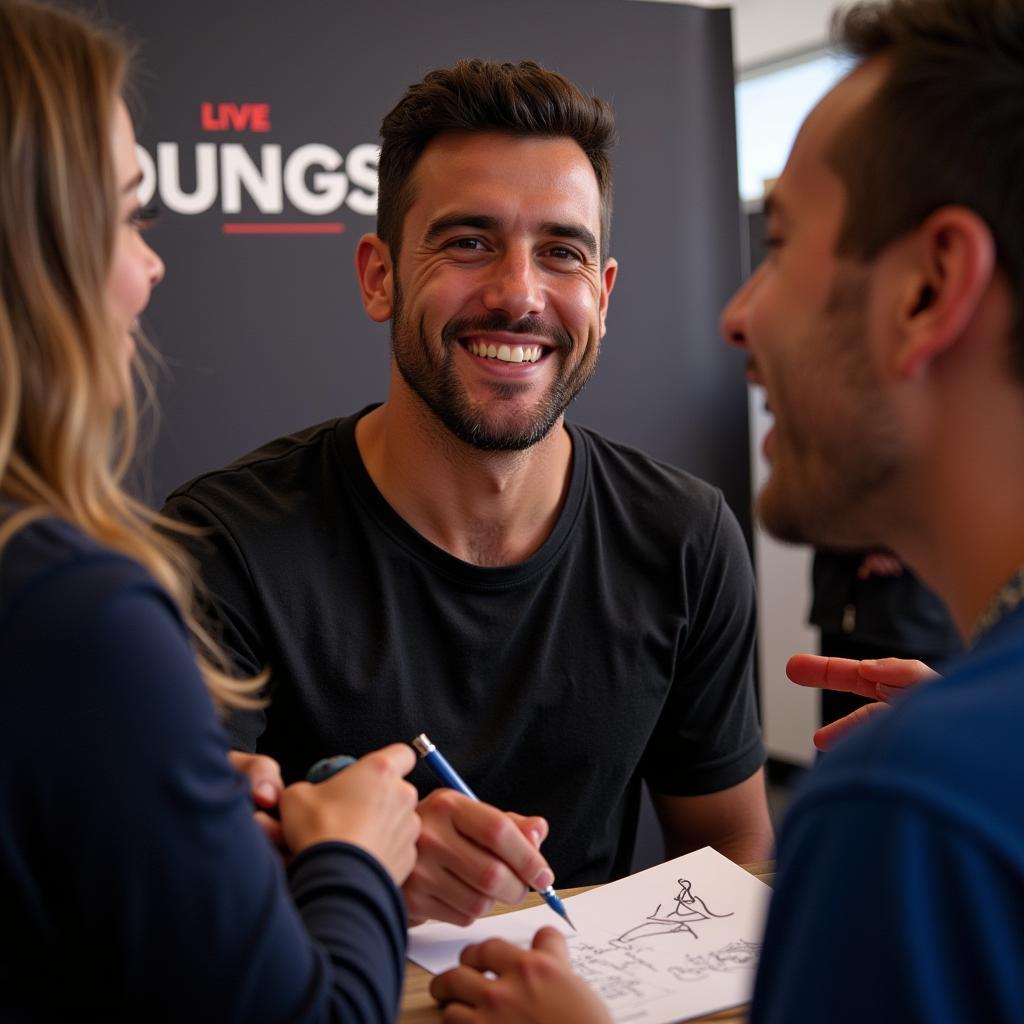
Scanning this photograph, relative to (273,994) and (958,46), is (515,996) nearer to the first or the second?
(273,994)

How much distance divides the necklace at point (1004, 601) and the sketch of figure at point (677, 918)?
0.51 m

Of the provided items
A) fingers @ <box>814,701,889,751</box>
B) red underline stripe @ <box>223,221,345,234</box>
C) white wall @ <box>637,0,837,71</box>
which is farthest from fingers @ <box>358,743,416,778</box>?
white wall @ <box>637,0,837,71</box>

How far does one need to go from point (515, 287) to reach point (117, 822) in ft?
3.68

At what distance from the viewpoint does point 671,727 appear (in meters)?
1.72

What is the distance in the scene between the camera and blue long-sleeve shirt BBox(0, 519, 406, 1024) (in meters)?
0.71

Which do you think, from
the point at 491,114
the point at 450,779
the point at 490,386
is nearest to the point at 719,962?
the point at 450,779

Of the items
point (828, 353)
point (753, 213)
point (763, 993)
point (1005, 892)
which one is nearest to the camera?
point (1005, 892)

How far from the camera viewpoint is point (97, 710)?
717mm

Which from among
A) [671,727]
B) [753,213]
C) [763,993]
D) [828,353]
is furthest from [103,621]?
[753,213]

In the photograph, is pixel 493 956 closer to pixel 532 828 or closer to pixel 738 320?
pixel 532 828

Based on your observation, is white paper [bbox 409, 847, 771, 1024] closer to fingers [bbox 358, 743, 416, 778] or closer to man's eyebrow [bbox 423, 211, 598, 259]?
fingers [bbox 358, 743, 416, 778]

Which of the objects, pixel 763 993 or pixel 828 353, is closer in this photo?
pixel 763 993

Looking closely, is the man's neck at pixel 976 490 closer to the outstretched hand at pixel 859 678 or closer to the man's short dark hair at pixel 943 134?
the man's short dark hair at pixel 943 134

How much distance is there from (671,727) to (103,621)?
1125mm
